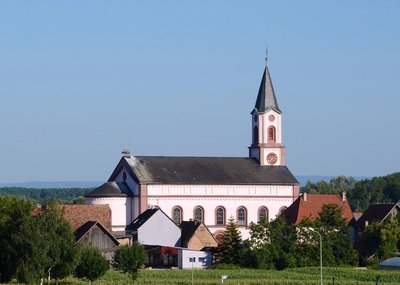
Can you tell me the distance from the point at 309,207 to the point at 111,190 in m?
17.0

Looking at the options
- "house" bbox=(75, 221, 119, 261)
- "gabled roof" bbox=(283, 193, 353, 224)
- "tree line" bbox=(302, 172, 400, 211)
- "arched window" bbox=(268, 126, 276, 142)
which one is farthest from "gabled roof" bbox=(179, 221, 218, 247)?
"tree line" bbox=(302, 172, 400, 211)

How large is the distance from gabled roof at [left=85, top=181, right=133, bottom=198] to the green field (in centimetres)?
2153

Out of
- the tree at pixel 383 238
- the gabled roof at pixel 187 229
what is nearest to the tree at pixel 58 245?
the gabled roof at pixel 187 229

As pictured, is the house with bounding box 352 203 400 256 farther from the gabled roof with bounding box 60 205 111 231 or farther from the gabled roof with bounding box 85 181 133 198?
the gabled roof with bounding box 60 205 111 231

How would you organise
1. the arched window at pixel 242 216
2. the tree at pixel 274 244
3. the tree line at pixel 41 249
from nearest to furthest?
1. the tree line at pixel 41 249
2. the tree at pixel 274 244
3. the arched window at pixel 242 216

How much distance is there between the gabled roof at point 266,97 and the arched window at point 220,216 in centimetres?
1055

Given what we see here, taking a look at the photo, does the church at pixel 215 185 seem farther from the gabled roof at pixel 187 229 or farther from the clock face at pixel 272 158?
the gabled roof at pixel 187 229

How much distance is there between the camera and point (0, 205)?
2869 inches

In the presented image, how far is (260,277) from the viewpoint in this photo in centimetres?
7650

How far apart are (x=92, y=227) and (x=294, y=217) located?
24047 millimetres

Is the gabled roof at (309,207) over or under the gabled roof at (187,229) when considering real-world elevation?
over

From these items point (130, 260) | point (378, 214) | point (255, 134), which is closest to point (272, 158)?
point (255, 134)

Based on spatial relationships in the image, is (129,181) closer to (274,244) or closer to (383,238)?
(274,244)

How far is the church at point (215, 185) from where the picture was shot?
104 m
